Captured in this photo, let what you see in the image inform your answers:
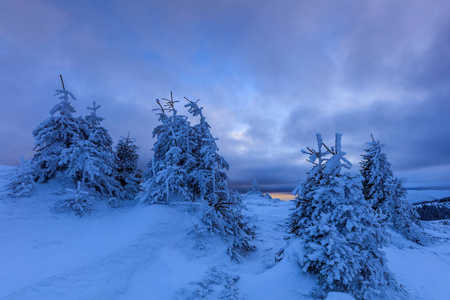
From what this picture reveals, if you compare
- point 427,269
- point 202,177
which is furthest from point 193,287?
point 427,269

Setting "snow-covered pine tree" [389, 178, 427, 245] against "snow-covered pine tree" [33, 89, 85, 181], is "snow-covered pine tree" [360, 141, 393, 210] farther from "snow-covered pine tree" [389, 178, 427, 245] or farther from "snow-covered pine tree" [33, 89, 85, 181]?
"snow-covered pine tree" [33, 89, 85, 181]

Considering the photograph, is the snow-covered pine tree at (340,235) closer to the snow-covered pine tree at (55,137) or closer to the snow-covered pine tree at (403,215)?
the snow-covered pine tree at (55,137)

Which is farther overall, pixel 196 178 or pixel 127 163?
pixel 127 163

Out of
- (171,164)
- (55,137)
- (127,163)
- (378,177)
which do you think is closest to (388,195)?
(378,177)

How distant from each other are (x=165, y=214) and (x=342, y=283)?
953cm

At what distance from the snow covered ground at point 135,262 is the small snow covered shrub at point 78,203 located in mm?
522

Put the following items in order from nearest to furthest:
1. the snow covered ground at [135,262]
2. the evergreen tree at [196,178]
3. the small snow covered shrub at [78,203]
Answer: the snow covered ground at [135,262]
the small snow covered shrub at [78,203]
the evergreen tree at [196,178]

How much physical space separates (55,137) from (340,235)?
58.8ft

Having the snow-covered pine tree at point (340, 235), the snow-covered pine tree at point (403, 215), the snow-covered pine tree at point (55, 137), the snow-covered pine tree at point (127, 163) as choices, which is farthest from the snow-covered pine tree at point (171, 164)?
the snow-covered pine tree at point (403, 215)

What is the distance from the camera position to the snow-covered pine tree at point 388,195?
65.6ft

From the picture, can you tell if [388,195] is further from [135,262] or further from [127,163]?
[127,163]

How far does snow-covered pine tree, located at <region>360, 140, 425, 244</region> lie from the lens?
2000 centimetres

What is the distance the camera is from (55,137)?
14.0m

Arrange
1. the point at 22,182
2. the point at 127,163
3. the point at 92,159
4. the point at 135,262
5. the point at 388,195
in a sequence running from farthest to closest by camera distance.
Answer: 1. the point at 388,195
2. the point at 127,163
3. the point at 92,159
4. the point at 22,182
5. the point at 135,262
